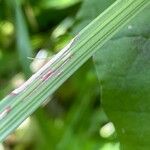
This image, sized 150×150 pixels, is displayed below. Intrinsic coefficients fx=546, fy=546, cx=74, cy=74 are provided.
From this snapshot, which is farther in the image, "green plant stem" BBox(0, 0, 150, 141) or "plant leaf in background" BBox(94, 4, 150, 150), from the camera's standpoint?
"plant leaf in background" BBox(94, 4, 150, 150)

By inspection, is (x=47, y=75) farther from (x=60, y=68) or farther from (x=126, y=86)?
(x=126, y=86)

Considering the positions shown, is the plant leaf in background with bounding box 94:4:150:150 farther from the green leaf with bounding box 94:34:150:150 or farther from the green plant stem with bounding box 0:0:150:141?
the green plant stem with bounding box 0:0:150:141

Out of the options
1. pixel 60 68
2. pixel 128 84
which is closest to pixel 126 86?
pixel 128 84

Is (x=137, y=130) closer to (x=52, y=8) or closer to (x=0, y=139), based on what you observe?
(x=0, y=139)

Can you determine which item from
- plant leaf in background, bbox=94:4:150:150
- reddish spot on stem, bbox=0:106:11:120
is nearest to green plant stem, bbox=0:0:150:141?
reddish spot on stem, bbox=0:106:11:120

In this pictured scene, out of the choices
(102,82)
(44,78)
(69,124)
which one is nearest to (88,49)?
(44,78)

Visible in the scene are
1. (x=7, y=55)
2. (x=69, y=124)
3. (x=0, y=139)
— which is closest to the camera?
(x=0, y=139)
